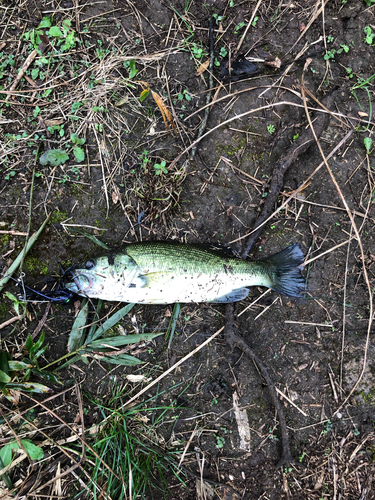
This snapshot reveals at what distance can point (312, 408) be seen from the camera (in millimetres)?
3748

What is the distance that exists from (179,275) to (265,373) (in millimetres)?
1550

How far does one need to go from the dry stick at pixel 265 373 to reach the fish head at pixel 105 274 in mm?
1262

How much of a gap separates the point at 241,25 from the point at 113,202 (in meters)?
2.71

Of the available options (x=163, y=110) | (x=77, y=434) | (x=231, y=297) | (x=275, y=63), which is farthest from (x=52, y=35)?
(x=77, y=434)

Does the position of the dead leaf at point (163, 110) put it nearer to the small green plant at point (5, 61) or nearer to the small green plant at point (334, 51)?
the small green plant at point (5, 61)

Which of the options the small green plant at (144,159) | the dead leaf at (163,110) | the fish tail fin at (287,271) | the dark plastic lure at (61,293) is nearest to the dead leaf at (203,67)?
the dead leaf at (163,110)

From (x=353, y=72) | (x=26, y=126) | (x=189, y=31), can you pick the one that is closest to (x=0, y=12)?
(x=26, y=126)

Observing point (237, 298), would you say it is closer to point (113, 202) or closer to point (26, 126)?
point (113, 202)

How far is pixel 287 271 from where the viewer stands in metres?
3.64

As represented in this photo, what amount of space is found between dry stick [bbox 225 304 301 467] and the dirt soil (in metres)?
0.13

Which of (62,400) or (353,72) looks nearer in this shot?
(62,400)

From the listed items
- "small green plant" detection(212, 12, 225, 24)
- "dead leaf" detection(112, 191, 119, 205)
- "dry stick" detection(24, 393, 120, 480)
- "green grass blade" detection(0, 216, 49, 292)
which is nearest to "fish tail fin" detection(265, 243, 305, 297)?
"dead leaf" detection(112, 191, 119, 205)

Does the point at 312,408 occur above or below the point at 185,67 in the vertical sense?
below

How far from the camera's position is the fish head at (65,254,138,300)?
11.2 ft
